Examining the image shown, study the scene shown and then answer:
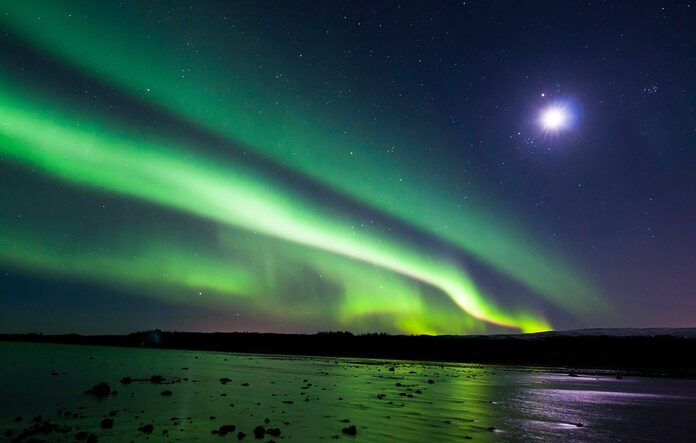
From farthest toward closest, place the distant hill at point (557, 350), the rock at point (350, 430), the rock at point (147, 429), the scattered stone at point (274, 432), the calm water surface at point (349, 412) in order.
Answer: the distant hill at point (557, 350), the calm water surface at point (349, 412), the rock at point (350, 430), the rock at point (147, 429), the scattered stone at point (274, 432)

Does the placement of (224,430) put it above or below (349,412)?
below

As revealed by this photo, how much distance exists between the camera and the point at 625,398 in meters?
33.6

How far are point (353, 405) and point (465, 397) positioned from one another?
30.4ft

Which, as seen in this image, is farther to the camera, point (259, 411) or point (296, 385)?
point (296, 385)

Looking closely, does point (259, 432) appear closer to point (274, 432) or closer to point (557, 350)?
point (274, 432)

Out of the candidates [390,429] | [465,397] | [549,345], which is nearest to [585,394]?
[465,397]

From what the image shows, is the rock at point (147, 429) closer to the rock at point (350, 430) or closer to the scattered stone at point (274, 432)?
the scattered stone at point (274, 432)

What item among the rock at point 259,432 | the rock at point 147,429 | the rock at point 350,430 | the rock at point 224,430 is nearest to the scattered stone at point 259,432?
the rock at point 259,432

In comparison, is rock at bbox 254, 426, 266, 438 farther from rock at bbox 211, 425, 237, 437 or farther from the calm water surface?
rock at bbox 211, 425, 237, 437

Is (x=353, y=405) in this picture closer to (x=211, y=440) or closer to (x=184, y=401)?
(x=184, y=401)

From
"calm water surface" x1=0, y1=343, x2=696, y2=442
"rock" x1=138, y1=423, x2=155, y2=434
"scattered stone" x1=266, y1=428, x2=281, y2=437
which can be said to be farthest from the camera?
"calm water surface" x1=0, y1=343, x2=696, y2=442

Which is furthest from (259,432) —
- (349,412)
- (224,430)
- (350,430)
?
(349,412)

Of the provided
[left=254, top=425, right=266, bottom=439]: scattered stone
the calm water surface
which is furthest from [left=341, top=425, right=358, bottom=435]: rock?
[left=254, top=425, right=266, bottom=439]: scattered stone

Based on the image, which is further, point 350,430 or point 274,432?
point 350,430
